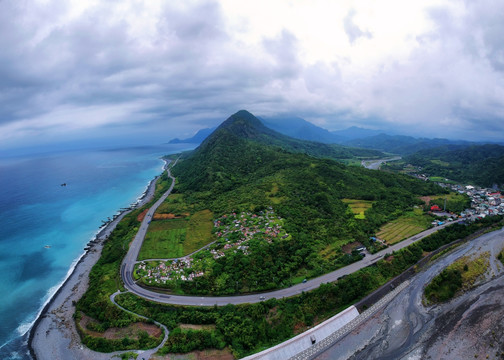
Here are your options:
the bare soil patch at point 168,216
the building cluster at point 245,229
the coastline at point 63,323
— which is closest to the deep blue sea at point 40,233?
the coastline at point 63,323

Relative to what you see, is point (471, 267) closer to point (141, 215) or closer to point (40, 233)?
point (141, 215)

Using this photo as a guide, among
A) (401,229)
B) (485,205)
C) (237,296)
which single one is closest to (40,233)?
(237,296)

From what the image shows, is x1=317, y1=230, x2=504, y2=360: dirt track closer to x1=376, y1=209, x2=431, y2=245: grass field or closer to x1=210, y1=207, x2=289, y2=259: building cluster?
x1=376, y1=209, x2=431, y2=245: grass field

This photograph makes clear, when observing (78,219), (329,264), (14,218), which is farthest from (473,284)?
(14,218)

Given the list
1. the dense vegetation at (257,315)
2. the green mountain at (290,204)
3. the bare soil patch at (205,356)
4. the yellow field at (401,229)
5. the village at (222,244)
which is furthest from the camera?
the yellow field at (401,229)

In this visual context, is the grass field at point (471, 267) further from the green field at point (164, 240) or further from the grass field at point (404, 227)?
the green field at point (164, 240)

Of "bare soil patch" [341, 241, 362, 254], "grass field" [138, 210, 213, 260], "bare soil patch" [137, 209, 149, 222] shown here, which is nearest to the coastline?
"grass field" [138, 210, 213, 260]

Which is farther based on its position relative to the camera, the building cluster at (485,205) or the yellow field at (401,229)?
the building cluster at (485,205)
